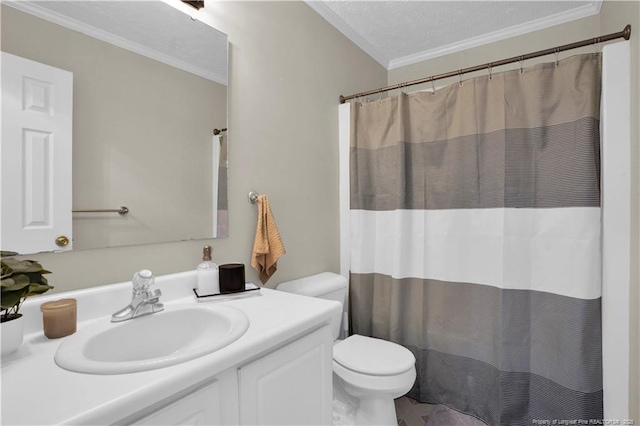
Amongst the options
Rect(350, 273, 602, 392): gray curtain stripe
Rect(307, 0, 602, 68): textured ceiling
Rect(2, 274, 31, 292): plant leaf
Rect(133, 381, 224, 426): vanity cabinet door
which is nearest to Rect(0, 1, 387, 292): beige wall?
Rect(307, 0, 602, 68): textured ceiling

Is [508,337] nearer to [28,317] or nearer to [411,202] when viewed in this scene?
[411,202]

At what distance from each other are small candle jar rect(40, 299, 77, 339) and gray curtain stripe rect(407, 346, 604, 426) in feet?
5.51

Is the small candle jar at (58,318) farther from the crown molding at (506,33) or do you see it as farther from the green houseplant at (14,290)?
the crown molding at (506,33)

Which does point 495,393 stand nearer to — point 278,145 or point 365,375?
point 365,375

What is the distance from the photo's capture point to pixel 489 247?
172cm

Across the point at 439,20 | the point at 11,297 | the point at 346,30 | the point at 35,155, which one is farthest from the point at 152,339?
the point at 439,20

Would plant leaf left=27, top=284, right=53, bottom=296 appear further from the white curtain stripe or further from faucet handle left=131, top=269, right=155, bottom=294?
the white curtain stripe

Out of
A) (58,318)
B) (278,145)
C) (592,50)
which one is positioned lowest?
(58,318)

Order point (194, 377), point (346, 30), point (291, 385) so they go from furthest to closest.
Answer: point (346, 30), point (291, 385), point (194, 377)

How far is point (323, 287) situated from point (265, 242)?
17.9 inches

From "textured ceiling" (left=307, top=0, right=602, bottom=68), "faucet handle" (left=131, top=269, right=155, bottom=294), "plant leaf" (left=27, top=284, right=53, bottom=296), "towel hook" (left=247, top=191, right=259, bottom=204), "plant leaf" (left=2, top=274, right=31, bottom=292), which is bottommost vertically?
"faucet handle" (left=131, top=269, right=155, bottom=294)

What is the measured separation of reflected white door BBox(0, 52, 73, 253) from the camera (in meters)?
0.90

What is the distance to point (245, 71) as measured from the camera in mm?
1567

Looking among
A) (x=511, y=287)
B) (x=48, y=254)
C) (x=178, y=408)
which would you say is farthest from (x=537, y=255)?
(x=48, y=254)
